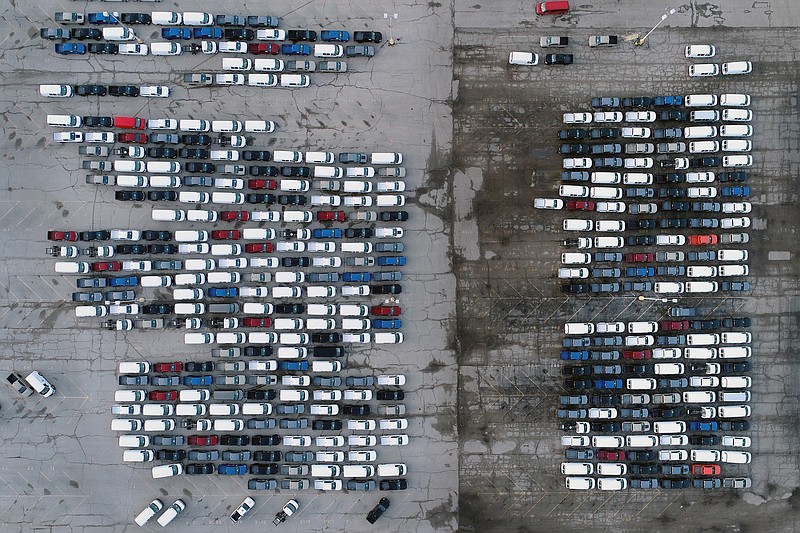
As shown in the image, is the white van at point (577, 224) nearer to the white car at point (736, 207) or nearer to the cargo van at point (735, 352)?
the white car at point (736, 207)

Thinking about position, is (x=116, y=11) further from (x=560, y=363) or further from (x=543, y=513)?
(x=543, y=513)

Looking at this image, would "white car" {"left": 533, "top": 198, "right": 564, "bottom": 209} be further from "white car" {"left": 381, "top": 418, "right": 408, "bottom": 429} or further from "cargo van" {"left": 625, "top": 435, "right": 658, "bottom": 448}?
"white car" {"left": 381, "top": 418, "right": 408, "bottom": 429}

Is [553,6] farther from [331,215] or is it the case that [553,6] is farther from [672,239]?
[331,215]

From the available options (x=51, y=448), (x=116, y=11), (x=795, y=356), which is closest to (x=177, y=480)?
(x=51, y=448)

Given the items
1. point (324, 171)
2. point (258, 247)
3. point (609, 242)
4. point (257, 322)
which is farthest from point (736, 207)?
point (257, 322)

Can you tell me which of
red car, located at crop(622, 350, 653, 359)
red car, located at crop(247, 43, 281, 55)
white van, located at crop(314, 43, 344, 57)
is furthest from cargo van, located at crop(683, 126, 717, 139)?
red car, located at crop(247, 43, 281, 55)
